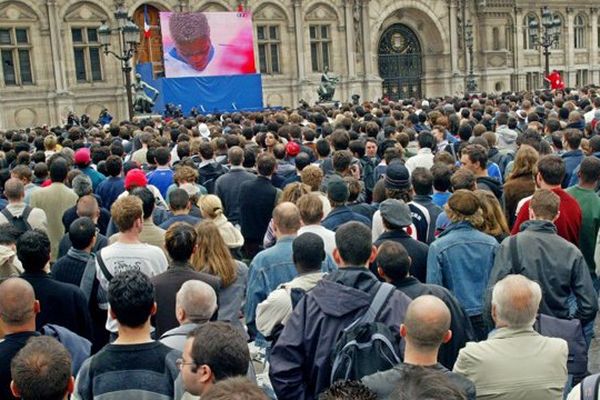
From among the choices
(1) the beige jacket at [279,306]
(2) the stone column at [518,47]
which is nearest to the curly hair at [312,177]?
(1) the beige jacket at [279,306]

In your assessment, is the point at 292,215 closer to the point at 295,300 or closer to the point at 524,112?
the point at 295,300

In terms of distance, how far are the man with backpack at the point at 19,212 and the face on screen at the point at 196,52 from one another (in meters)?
25.1

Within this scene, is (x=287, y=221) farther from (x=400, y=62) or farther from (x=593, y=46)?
(x=593, y=46)

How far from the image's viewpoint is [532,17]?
46719 mm

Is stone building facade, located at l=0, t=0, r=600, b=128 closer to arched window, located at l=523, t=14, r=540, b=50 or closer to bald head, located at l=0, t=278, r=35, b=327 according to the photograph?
arched window, located at l=523, t=14, r=540, b=50

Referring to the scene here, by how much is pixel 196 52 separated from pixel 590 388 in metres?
31.7

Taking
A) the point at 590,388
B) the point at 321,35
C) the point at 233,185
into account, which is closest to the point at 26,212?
the point at 233,185

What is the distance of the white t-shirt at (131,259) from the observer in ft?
20.4

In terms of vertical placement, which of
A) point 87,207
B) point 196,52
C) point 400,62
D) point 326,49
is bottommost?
point 87,207

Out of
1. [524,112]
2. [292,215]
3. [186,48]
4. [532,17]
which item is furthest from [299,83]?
[292,215]

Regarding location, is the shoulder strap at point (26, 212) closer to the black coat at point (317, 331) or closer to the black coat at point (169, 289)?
the black coat at point (169, 289)

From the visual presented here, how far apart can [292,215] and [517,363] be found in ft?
8.50

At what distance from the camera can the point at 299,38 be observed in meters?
38.1

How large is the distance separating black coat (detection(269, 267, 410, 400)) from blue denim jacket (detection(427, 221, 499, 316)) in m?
1.43
